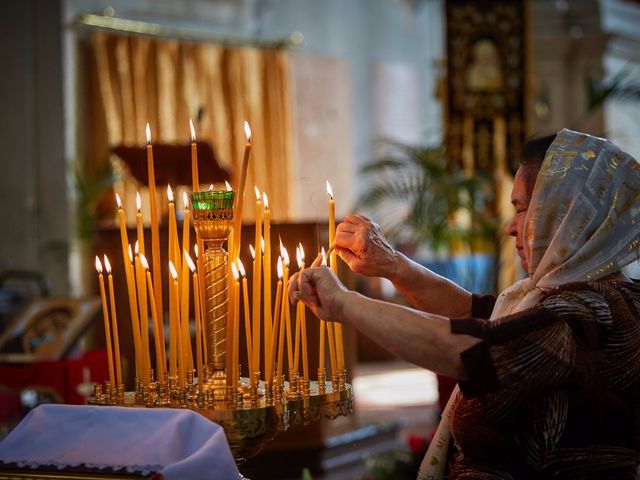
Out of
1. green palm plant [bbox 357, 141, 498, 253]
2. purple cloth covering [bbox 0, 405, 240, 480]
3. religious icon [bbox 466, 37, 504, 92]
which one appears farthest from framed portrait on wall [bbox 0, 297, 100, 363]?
religious icon [bbox 466, 37, 504, 92]

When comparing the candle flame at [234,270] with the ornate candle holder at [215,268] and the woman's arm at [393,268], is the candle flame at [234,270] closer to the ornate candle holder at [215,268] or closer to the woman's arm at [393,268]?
the ornate candle holder at [215,268]

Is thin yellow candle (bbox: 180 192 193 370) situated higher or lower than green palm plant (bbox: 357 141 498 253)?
higher

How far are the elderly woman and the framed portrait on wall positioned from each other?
8.20ft

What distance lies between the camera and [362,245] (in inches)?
83.2

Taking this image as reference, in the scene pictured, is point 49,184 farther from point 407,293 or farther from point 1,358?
point 407,293

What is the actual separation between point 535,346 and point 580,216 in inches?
10.5

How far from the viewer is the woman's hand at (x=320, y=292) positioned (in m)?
1.70

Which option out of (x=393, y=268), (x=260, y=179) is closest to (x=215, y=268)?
(x=393, y=268)

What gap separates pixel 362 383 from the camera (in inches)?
343

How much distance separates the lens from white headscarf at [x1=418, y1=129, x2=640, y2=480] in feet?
6.05

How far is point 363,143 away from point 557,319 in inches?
374

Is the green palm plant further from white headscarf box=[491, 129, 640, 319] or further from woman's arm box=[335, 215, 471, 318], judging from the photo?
white headscarf box=[491, 129, 640, 319]

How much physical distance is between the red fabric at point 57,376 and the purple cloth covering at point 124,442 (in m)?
2.45

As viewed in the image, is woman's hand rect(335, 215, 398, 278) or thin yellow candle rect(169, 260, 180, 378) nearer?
thin yellow candle rect(169, 260, 180, 378)
